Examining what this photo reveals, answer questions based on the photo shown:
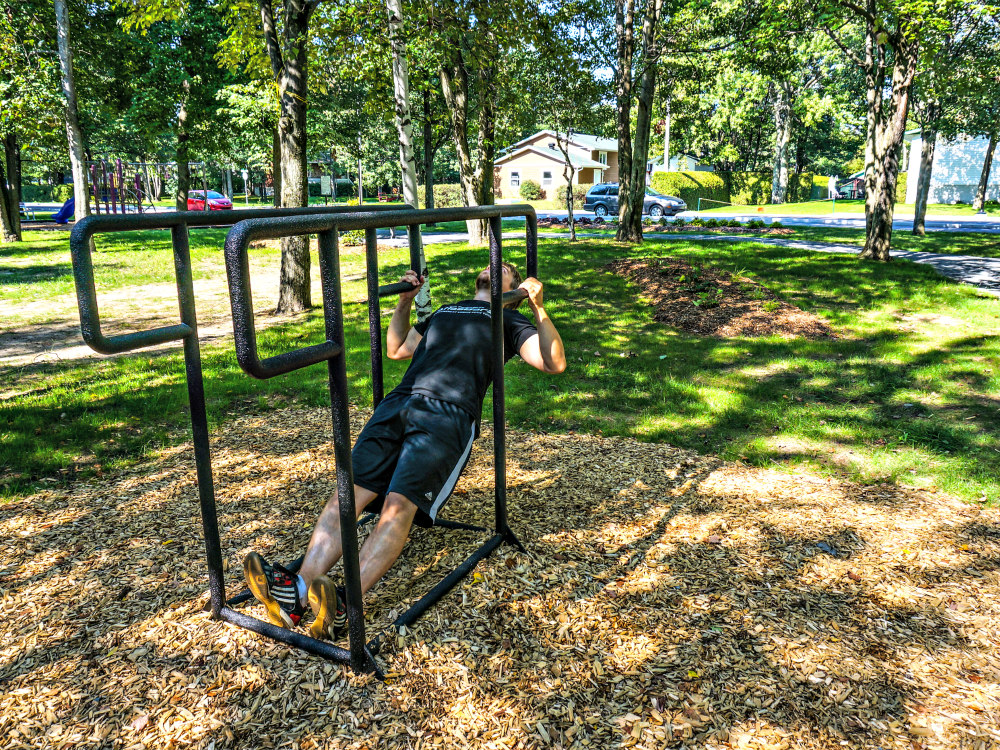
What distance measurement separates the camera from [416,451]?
A: 2.71m

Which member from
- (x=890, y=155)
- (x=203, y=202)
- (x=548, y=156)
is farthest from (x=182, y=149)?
(x=548, y=156)

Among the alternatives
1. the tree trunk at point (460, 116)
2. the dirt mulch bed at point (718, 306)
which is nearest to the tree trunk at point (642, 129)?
the tree trunk at point (460, 116)

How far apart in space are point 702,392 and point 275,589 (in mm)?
4298

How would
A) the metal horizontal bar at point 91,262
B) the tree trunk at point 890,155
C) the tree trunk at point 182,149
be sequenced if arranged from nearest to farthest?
the metal horizontal bar at point 91,262 < the tree trunk at point 890,155 < the tree trunk at point 182,149

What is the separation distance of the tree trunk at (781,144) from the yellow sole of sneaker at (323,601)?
4085 cm

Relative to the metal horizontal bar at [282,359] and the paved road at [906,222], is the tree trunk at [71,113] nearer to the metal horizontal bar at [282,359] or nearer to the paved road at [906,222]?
the metal horizontal bar at [282,359]

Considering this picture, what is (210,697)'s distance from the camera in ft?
7.55

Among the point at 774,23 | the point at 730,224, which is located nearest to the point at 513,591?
the point at 774,23

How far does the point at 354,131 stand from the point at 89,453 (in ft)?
106

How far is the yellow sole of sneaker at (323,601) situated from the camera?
2.35 m

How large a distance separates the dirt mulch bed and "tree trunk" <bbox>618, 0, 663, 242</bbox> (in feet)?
17.7

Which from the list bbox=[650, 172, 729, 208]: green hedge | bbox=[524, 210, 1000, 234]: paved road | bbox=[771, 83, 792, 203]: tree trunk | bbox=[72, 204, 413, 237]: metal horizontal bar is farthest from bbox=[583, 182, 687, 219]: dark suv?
bbox=[72, 204, 413, 237]: metal horizontal bar

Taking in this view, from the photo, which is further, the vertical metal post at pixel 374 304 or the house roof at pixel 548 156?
the house roof at pixel 548 156

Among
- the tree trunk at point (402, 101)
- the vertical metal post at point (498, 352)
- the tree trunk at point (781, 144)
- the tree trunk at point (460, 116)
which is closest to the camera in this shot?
the vertical metal post at point (498, 352)
